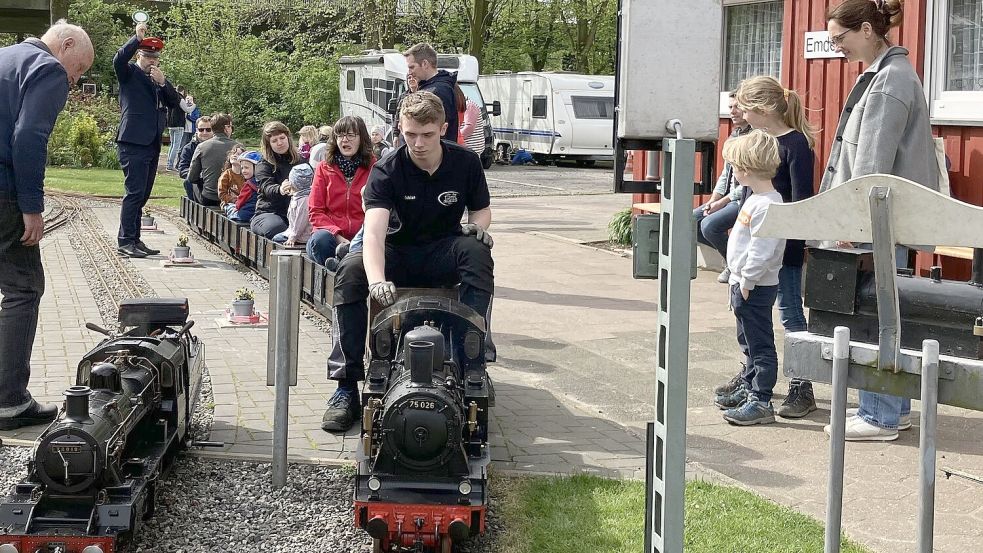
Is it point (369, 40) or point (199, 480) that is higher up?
point (369, 40)

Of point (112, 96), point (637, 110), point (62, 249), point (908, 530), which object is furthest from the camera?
point (112, 96)

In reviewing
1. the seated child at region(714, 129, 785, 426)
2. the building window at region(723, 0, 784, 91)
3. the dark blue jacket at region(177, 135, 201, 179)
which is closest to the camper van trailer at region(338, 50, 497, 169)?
the dark blue jacket at region(177, 135, 201, 179)

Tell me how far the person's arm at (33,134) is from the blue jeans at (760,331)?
3.83 metres

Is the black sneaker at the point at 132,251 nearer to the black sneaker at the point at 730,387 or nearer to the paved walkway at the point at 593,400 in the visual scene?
the paved walkway at the point at 593,400

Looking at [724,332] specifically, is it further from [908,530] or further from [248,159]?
[248,159]

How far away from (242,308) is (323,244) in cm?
83

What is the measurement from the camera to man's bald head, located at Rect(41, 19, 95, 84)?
6414 mm

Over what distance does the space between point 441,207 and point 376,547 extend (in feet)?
7.46

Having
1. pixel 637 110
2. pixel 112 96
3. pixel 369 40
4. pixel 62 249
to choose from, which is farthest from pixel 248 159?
pixel 112 96

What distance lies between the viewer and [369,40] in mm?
39031

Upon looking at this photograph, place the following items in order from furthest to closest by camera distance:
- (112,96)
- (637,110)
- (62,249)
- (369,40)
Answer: (112,96), (369,40), (62,249), (637,110)

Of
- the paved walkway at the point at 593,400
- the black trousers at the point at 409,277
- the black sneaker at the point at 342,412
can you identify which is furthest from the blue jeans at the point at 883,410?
the black sneaker at the point at 342,412

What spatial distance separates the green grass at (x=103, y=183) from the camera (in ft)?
73.0

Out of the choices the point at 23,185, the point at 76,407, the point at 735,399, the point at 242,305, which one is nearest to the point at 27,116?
the point at 23,185
